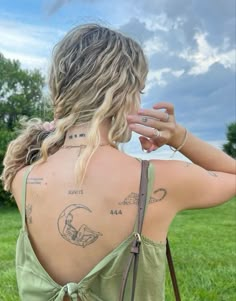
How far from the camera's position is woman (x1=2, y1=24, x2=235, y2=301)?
169 cm

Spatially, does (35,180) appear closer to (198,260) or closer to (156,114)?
(156,114)

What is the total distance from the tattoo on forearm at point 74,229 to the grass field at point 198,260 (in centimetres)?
267

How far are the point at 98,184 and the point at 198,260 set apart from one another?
4.63m

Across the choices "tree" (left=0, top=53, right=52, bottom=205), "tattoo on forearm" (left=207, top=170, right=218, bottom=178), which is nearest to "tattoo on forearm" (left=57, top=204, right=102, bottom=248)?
"tattoo on forearm" (left=207, top=170, right=218, bottom=178)

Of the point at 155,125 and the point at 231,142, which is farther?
the point at 231,142

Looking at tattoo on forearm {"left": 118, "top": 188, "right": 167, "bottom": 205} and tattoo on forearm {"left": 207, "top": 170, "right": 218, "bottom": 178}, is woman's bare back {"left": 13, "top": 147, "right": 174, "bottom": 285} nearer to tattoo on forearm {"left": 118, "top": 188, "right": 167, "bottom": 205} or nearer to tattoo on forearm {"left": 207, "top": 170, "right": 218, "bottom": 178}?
tattoo on forearm {"left": 118, "top": 188, "right": 167, "bottom": 205}

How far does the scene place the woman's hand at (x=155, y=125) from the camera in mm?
1665

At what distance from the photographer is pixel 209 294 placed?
4449mm

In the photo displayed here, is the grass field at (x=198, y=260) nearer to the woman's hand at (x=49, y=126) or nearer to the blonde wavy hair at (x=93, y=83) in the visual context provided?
the woman's hand at (x=49, y=126)

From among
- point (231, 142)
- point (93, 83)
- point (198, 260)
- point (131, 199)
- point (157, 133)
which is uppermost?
point (231, 142)

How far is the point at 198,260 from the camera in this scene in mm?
6105

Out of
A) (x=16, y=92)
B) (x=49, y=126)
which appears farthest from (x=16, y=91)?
(x=49, y=126)

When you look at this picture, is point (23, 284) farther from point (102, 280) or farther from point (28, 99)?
point (28, 99)

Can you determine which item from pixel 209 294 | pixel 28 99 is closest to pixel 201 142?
pixel 209 294
